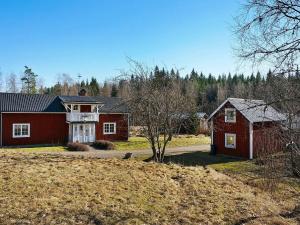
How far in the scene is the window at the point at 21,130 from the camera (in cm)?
3322

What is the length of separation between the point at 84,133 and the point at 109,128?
11.4 feet

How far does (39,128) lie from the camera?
3472 centimetres

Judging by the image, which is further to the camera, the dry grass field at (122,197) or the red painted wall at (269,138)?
the red painted wall at (269,138)

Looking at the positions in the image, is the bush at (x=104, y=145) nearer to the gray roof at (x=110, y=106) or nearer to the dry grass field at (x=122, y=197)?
the gray roof at (x=110, y=106)

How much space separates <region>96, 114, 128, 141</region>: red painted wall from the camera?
38.3 metres

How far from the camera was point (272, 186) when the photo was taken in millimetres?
13156

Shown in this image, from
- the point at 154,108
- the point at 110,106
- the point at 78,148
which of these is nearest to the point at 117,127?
the point at 110,106

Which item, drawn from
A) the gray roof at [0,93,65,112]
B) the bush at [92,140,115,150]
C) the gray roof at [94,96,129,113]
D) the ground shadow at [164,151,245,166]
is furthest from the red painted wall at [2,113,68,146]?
the ground shadow at [164,151,245,166]

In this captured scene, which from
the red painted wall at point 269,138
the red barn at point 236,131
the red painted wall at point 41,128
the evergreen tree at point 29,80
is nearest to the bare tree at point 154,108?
the red painted wall at point 269,138

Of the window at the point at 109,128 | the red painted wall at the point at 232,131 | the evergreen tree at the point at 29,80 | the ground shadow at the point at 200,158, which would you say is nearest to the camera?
the ground shadow at the point at 200,158

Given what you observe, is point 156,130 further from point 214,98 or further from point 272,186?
point 214,98

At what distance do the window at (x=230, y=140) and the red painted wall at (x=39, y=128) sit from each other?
16.7 meters

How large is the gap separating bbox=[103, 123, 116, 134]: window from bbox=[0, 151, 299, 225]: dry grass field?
83.5 feet

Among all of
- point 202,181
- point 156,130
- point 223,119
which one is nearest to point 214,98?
point 223,119
